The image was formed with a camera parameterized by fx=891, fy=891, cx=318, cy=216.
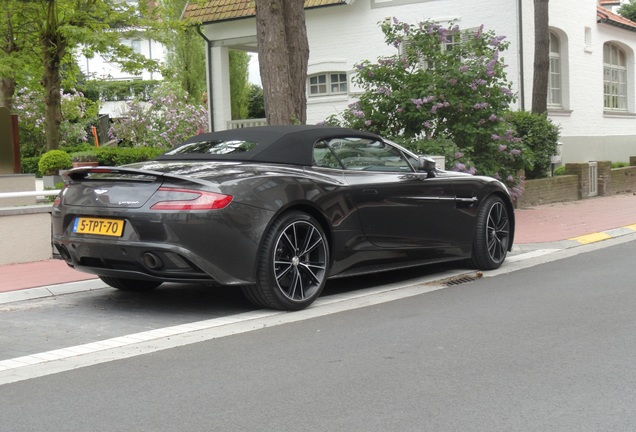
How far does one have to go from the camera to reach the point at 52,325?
6.87m

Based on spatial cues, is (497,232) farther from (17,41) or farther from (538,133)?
(17,41)

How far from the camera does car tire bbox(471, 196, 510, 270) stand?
30.3ft

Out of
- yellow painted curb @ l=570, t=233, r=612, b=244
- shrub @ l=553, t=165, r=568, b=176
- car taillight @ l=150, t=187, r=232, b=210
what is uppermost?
car taillight @ l=150, t=187, r=232, b=210

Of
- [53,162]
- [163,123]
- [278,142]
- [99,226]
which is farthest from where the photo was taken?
[163,123]

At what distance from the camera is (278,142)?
7758 millimetres

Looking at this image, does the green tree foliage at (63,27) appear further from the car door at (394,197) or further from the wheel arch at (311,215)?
the wheel arch at (311,215)

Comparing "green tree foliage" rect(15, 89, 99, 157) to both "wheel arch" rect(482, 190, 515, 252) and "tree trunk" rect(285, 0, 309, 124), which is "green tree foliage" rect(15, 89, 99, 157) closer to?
"tree trunk" rect(285, 0, 309, 124)

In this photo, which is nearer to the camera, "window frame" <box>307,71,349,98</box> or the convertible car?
the convertible car

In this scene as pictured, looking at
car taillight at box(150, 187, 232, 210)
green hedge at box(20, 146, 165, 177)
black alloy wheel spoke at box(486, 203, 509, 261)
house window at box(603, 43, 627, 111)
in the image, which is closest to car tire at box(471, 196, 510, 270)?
black alloy wheel spoke at box(486, 203, 509, 261)

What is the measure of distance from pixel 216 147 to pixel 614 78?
24.0 metres

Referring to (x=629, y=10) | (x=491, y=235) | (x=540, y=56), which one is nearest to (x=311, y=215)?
(x=491, y=235)

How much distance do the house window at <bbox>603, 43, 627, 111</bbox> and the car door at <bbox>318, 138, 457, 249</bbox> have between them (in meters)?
21.2

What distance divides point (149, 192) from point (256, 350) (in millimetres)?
1661

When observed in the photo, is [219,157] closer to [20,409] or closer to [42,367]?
[42,367]
